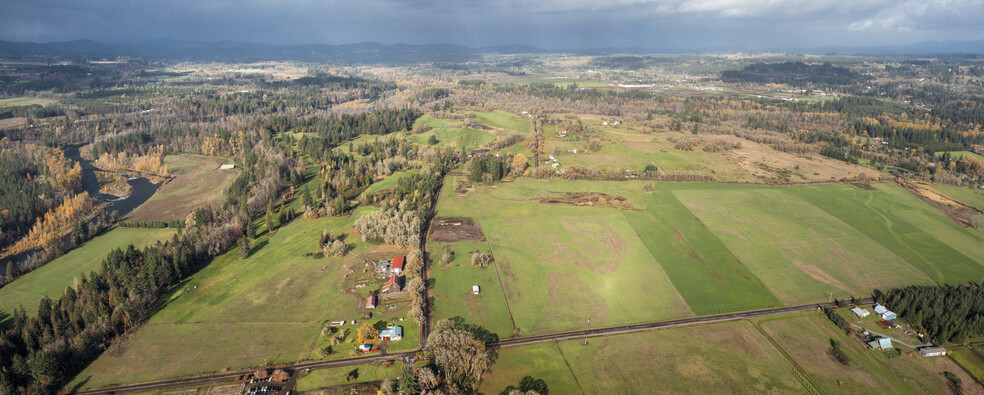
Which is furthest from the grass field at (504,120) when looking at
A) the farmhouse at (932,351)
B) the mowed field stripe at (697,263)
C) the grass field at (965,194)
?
the farmhouse at (932,351)

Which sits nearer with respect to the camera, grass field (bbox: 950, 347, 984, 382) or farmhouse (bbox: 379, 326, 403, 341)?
grass field (bbox: 950, 347, 984, 382)

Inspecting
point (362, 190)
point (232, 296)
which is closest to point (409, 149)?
point (362, 190)

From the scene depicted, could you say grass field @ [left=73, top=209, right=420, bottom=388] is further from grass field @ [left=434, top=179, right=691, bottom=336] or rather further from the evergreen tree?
grass field @ [left=434, top=179, right=691, bottom=336]

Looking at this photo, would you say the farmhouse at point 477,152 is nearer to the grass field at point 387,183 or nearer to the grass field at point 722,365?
the grass field at point 387,183

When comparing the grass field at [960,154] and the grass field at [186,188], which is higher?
the grass field at [960,154]

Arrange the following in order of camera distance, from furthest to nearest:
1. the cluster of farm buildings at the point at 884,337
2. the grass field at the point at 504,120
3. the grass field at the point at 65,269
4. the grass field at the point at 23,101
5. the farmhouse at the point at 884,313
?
the grass field at the point at 23,101 < the grass field at the point at 504,120 < the grass field at the point at 65,269 < the farmhouse at the point at 884,313 < the cluster of farm buildings at the point at 884,337

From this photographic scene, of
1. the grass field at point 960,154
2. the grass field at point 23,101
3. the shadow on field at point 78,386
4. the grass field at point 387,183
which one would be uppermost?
the grass field at point 23,101

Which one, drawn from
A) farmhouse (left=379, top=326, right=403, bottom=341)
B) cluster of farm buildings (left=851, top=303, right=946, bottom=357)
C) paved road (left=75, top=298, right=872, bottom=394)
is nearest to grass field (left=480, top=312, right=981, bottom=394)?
cluster of farm buildings (left=851, top=303, right=946, bottom=357)
